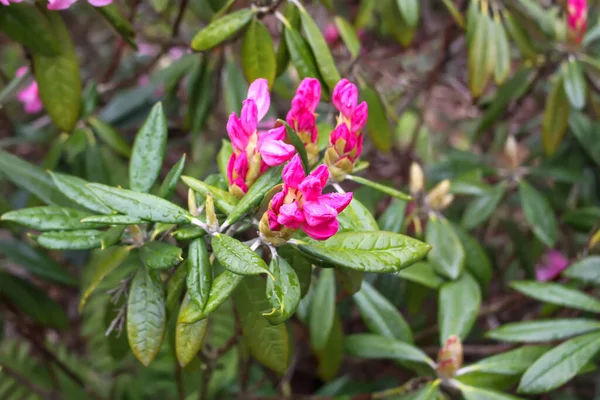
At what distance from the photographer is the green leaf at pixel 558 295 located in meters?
1.22

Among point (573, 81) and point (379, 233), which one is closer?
point (379, 233)

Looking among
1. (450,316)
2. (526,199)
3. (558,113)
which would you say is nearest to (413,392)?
(450,316)

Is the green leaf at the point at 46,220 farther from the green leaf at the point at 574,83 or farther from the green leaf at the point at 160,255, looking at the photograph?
the green leaf at the point at 574,83

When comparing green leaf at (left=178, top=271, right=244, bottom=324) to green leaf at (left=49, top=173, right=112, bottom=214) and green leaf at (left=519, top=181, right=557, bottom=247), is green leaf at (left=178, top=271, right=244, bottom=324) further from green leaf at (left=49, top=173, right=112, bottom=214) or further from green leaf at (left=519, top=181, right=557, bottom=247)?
green leaf at (left=519, top=181, right=557, bottom=247)

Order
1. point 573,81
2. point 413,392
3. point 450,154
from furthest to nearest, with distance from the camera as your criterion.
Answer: point 450,154, point 573,81, point 413,392

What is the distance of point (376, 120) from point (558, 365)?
2.12 feet

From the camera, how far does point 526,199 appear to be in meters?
1.60

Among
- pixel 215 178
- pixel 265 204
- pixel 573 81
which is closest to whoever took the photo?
pixel 265 204

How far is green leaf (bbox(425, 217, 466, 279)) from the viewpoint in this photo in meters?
1.29

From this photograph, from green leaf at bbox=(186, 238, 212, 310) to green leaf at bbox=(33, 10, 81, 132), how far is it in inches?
21.9

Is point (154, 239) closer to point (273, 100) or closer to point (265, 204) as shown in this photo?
point (265, 204)

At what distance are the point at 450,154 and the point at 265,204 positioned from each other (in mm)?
1262

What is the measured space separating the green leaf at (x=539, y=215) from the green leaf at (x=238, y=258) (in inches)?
42.6

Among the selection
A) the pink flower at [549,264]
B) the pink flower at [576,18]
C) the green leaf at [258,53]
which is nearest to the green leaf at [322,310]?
the green leaf at [258,53]
